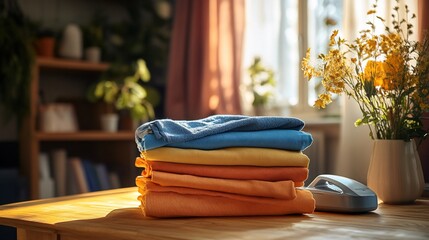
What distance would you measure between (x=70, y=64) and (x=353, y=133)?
152 cm

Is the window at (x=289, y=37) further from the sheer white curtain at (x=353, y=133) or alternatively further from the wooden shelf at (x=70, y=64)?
the wooden shelf at (x=70, y=64)

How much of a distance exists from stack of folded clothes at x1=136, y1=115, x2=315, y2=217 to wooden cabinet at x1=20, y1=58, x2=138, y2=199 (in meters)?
2.09

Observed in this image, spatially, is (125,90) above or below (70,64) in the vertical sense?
below

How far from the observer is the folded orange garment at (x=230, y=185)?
1.17 metres

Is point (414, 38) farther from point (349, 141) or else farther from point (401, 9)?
point (349, 141)

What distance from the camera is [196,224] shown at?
1093mm

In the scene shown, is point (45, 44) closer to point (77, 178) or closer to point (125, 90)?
point (125, 90)

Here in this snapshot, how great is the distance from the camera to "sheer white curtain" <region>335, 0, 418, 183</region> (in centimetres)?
268

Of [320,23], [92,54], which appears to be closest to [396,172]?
[320,23]

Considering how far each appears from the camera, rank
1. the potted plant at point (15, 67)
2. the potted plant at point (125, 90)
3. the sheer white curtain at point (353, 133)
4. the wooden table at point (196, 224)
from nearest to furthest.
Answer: the wooden table at point (196, 224)
the sheer white curtain at point (353, 133)
the potted plant at point (15, 67)
the potted plant at point (125, 90)

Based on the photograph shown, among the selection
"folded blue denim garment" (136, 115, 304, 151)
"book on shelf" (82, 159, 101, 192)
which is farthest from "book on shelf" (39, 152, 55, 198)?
"folded blue denim garment" (136, 115, 304, 151)

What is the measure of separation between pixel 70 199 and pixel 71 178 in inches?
77.0

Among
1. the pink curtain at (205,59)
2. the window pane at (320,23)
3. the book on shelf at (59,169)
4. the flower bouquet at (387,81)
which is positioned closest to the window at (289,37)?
the window pane at (320,23)

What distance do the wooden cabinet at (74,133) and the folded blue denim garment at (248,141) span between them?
2.15m
